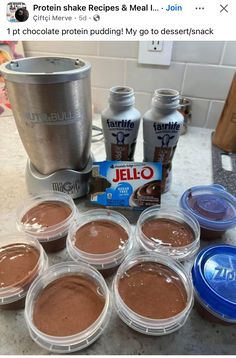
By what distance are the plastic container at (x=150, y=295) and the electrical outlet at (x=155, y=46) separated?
22.6 inches

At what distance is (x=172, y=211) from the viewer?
1.43ft

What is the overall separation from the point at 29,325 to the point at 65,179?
0.25 meters

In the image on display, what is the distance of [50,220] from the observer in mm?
425

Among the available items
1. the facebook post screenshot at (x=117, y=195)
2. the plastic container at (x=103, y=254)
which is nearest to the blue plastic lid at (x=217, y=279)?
the facebook post screenshot at (x=117, y=195)

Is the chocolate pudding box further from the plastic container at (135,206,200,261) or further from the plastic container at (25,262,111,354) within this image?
the plastic container at (25,262,111,354)

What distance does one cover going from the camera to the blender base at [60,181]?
0.48 metres

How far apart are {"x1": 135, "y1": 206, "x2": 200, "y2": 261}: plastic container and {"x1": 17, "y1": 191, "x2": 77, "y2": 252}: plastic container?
12 cm

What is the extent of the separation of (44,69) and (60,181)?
8.6 inches

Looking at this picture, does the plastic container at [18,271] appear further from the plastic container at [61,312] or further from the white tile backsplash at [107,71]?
the white tile backsplash at [107,71]

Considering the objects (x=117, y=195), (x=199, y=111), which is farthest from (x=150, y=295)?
(x=199, y=111)

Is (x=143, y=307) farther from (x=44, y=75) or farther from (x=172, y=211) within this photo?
(x=44, y=75)
